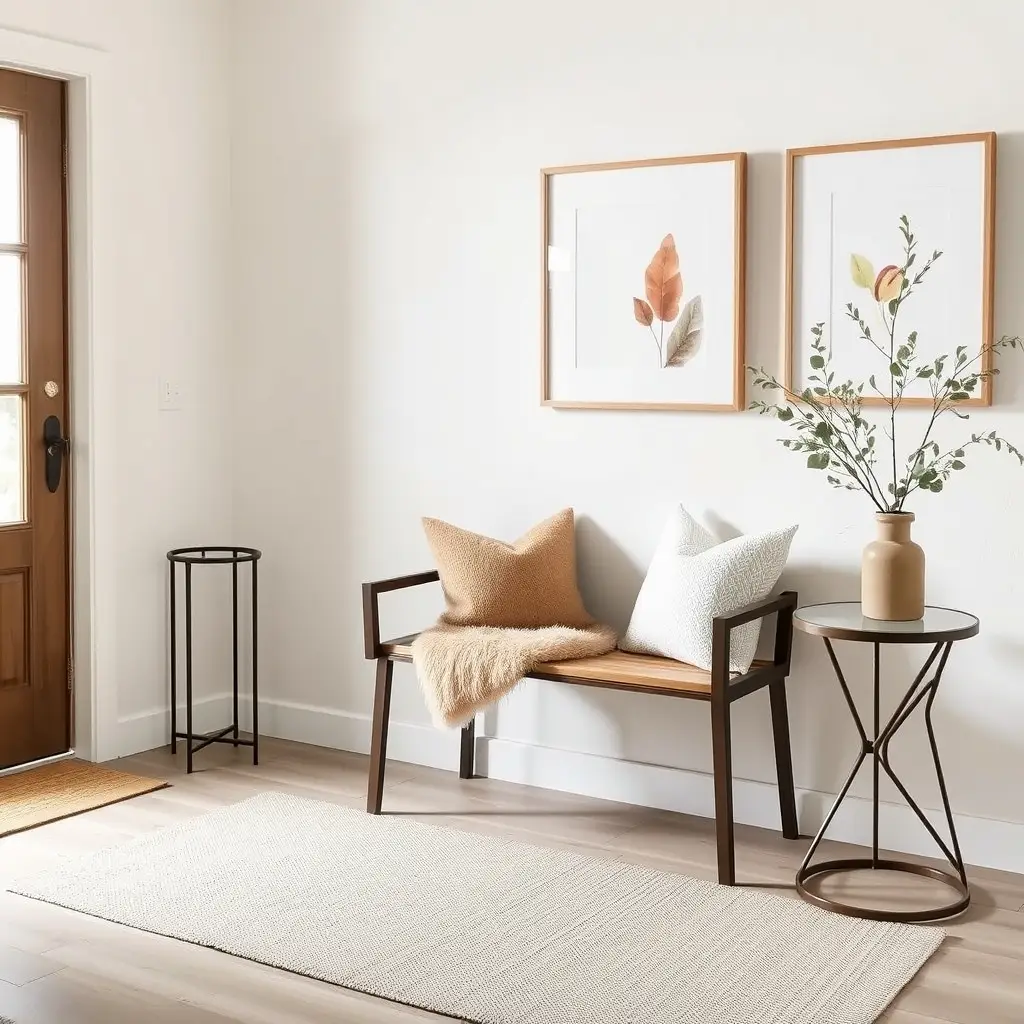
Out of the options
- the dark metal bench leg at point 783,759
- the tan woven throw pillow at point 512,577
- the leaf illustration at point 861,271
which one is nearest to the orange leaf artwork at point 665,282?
the leaf illustration at point 861,271

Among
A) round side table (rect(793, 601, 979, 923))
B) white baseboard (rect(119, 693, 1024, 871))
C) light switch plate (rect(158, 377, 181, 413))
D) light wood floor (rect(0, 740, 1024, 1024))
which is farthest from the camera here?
light switch plate (rect(158, 377, 181, 413))

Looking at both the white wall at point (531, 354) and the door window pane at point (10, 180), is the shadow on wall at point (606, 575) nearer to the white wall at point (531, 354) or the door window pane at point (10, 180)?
the white wall at point (531, 354)

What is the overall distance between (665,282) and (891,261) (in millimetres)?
613

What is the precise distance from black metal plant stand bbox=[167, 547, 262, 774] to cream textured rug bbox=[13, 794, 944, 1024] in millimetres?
670

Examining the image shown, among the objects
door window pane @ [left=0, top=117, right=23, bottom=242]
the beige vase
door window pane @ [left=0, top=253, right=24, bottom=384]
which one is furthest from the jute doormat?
the beige vase

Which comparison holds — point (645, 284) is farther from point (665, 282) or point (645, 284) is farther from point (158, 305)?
point (158, 305)

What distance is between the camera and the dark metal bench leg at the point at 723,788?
310cm

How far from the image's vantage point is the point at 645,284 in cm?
366

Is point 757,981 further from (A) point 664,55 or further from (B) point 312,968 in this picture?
(A) point 664,55

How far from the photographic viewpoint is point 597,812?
3.70m

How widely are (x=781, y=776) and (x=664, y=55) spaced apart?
1.93 meters

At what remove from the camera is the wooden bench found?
3104 mm

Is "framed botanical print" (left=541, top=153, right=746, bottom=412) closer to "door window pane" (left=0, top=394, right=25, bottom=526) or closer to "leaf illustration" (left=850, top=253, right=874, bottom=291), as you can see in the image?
"leaf illustration" (left=850, top=253, right=874, bottom=291)

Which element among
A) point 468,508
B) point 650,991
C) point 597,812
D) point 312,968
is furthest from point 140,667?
point 650,991
